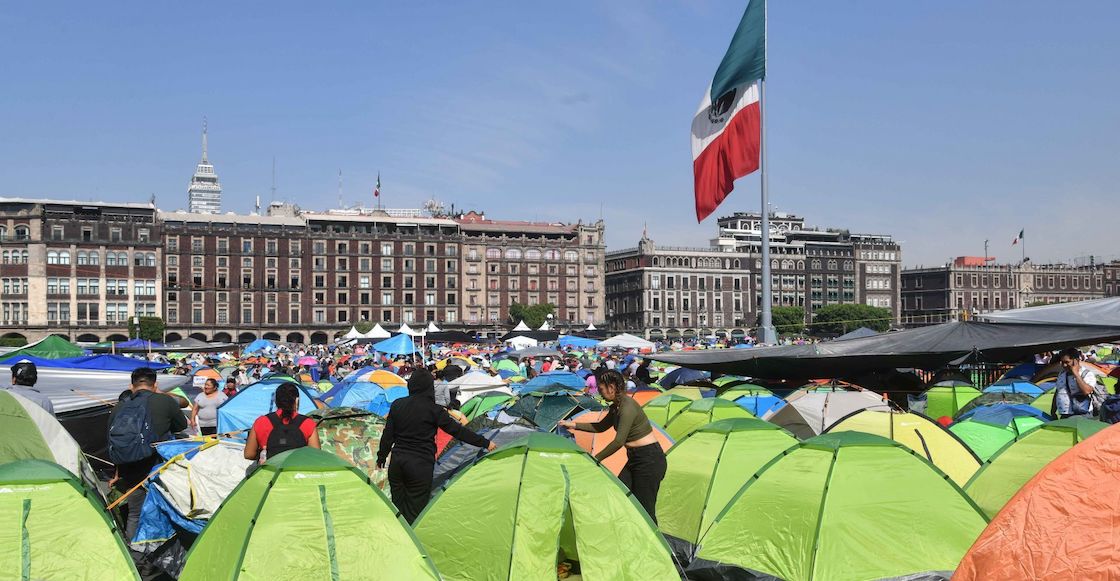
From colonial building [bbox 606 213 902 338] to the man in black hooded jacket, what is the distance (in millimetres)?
99749

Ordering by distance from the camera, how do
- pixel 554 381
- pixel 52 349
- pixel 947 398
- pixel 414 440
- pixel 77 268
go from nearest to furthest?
1. pixel 414 440
2. pixel 947 398
3. pixel 554 381
4. pixel 52 349
5. pixel 77 268

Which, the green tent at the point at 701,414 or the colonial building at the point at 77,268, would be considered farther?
the colonial building at the point at 77,268

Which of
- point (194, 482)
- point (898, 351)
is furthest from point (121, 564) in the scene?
point (898, 351)

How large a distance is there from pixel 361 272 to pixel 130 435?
8770cm

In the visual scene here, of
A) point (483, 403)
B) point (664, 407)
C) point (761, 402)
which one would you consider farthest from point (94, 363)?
point (761, 402)

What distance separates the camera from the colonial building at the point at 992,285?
4948 inches

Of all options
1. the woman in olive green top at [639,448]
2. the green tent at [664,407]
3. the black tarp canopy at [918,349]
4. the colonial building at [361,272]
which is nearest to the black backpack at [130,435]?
the woman in olive green top at [639,448]

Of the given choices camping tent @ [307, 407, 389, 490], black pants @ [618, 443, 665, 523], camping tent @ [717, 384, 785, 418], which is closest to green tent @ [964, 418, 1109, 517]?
black pants @ [618, 443, 665, 523]

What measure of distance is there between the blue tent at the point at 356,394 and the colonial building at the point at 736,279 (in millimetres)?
87191

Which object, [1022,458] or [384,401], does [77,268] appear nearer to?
[384,401]

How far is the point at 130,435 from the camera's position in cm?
951

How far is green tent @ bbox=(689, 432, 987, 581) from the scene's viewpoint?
7.98 m

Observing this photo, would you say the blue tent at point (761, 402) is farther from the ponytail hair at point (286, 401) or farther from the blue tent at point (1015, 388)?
the ponytail hair at point (286, 401)

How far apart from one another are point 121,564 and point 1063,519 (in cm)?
610
